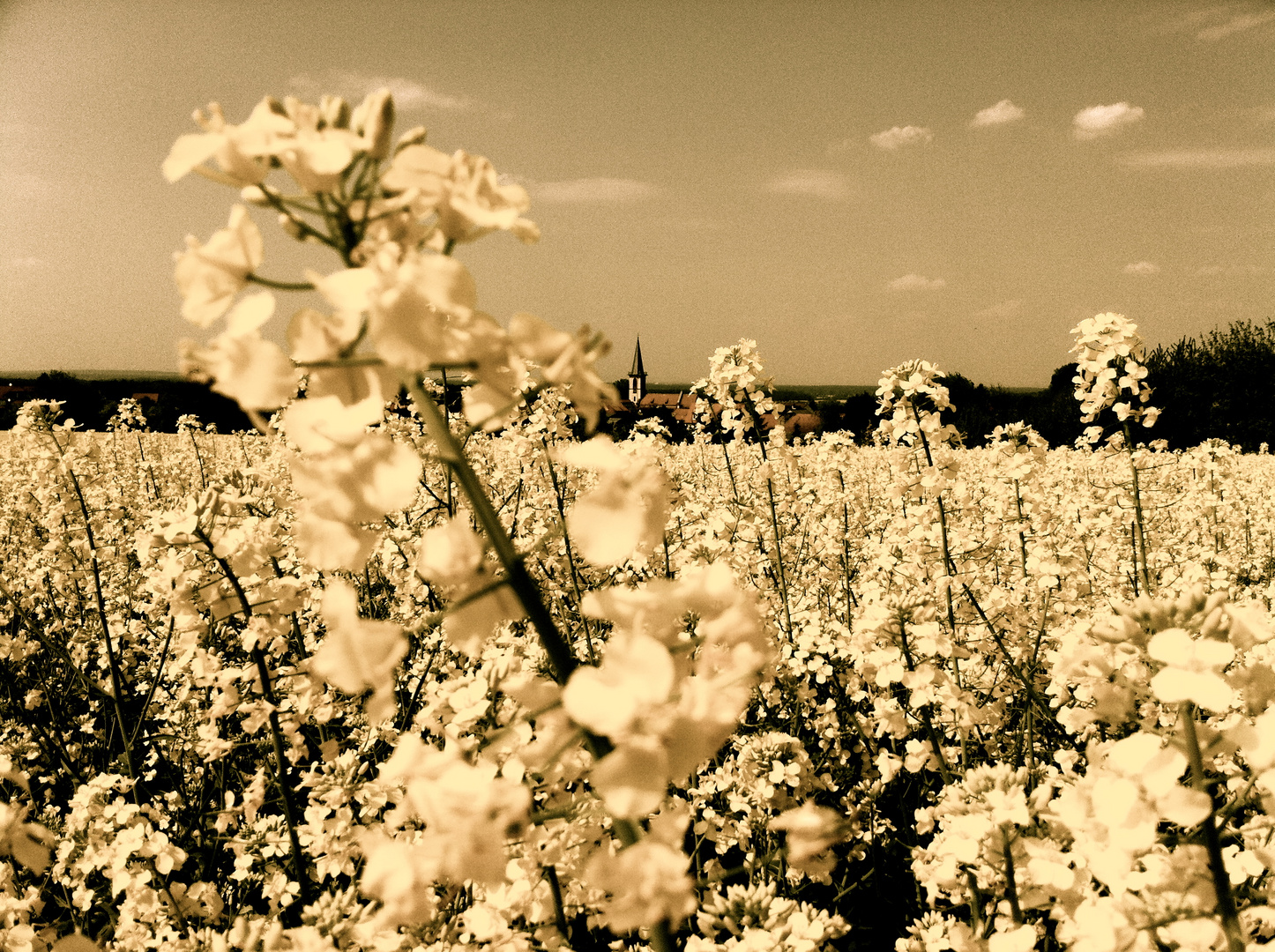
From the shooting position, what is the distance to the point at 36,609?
6.68m

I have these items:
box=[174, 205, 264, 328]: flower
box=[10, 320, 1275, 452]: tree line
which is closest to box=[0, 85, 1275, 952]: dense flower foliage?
box=[174, 205, 264, 328]: flower

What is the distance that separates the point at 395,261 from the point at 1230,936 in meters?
1.70

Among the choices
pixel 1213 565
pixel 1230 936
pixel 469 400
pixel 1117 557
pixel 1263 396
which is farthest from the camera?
pixel 1263 396

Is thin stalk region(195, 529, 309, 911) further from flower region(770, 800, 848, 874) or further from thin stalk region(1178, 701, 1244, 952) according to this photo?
thin stalk region(1178, 701, 1244, 952)

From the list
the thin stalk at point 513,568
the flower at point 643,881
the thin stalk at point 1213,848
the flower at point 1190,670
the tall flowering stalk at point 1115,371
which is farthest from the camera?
the tall flowering stalk at point 1115,371

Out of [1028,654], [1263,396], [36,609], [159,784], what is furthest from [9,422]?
[1263,396]

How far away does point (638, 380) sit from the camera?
45781mm

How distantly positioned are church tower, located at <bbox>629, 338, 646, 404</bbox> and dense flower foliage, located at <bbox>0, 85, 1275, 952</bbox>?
36.0m

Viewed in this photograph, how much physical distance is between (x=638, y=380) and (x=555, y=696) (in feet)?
148

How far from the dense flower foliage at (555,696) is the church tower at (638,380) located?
35981 millimetres

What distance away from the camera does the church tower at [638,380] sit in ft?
150

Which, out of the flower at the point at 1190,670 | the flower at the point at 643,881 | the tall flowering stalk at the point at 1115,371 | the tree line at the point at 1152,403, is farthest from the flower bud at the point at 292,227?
the tree line at the point at 1152,403

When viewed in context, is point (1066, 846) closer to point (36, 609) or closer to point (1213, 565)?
point (1213, 565)

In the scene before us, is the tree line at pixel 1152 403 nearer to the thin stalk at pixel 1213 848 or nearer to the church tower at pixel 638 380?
the church tower at pixel 638 380
